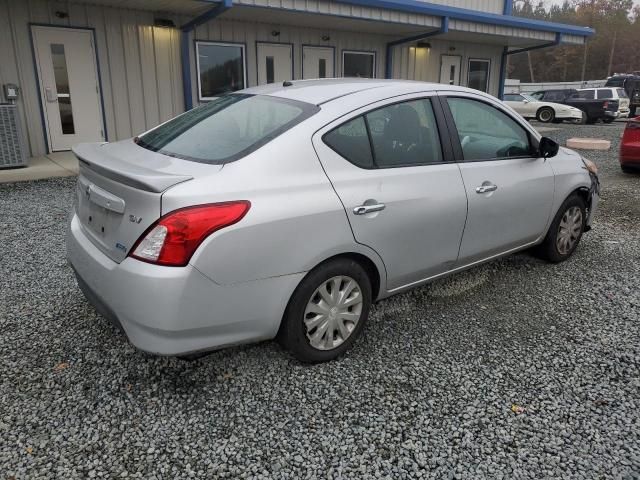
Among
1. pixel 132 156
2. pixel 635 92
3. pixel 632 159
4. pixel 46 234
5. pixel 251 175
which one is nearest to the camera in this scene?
pixel 251 175

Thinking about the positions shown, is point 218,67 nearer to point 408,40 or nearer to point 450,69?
point 408,40

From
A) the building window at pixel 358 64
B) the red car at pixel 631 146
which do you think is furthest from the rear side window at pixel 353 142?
the building window at pixel 358 64

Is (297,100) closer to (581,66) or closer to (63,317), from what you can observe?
(63,317)

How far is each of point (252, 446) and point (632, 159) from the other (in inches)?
345

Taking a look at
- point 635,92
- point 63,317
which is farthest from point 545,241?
point 635,92

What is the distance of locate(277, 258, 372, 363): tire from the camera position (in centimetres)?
268

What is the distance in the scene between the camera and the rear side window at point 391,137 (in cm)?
288

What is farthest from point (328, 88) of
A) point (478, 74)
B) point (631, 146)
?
point (478, 74)

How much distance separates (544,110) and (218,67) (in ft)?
50.2

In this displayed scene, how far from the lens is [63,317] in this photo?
11.3ft

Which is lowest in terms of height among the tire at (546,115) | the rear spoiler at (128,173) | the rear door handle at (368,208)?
the tire at (546,115)

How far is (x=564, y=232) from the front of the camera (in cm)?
446

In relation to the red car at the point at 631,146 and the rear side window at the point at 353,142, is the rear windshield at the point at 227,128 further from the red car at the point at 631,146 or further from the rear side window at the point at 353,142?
the red car at the point at 631,146

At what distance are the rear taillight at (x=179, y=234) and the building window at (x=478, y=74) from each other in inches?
584
